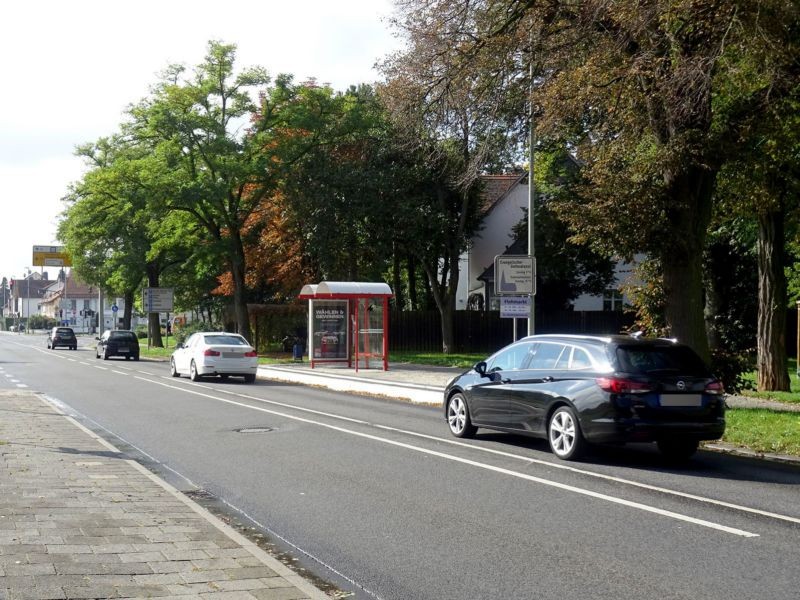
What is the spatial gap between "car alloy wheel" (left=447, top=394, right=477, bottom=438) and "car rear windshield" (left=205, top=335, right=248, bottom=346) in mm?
14563

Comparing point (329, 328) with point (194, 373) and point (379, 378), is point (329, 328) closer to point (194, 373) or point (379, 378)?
point (379, 378)

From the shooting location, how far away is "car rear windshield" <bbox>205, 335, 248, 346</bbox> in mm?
27516

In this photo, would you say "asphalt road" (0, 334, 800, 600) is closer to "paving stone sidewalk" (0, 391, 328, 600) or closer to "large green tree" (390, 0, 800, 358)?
"paving stone sidewalk" (0, 391, 328, 600)

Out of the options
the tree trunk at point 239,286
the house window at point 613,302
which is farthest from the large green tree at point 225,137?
the house window at point 613,302

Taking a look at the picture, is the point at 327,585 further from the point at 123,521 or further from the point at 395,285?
the point at 395,285

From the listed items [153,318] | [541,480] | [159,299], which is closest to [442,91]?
[541,480]

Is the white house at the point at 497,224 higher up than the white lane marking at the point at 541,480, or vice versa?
the white house at the point at 497,224

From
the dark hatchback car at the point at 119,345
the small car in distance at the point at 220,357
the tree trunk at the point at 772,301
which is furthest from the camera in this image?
the dark hatchback car at the point at 119,345

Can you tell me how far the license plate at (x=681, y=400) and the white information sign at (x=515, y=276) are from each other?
9.13 metres

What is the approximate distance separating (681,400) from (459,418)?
12.1 ft

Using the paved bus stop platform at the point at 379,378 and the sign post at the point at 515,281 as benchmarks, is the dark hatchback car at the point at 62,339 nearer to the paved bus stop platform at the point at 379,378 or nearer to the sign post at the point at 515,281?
the paved bus stop platform at the point at 379,378

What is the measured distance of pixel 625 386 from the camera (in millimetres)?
10961

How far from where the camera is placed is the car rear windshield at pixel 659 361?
11211 mm

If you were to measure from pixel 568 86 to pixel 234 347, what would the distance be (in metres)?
14.9
